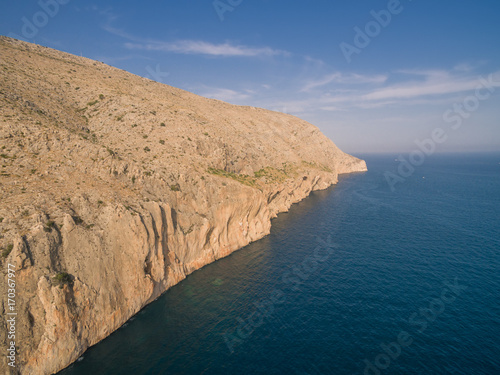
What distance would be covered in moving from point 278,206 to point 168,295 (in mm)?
54984

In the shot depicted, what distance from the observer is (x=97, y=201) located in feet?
126

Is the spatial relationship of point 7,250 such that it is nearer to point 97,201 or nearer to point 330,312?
point 97,201

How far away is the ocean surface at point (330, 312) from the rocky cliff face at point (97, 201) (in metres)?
4.18

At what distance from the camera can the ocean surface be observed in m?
29.6

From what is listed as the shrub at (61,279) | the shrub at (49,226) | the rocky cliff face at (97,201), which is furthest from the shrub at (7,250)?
the shrub at (61,279)

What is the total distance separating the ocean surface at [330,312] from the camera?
29.6m

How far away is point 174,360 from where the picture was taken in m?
29.8

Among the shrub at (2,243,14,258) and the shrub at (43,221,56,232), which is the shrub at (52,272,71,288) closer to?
the shrub at (2,243,14,258)

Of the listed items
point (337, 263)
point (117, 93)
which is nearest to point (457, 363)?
point (337, 263)

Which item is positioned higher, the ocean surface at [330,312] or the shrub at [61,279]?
the shrub at [61,279]

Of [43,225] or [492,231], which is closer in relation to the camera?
[43,225]

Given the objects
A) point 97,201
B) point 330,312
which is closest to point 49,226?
point 97,201

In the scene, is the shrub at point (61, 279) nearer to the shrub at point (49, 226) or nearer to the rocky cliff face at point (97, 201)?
the rocky cliff face at point (97, 201)

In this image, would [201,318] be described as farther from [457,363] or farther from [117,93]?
[117,93]
